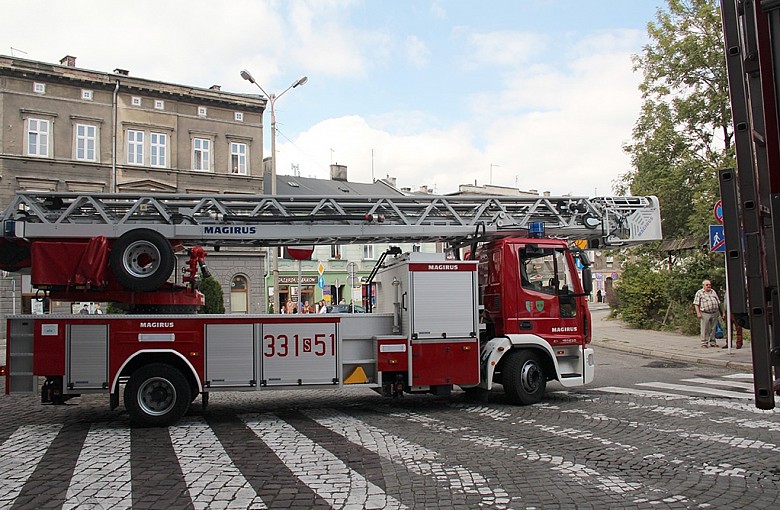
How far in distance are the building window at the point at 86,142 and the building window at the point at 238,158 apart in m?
8.59

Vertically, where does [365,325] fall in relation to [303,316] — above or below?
below

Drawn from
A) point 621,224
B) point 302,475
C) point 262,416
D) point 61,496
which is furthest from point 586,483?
point 621,224

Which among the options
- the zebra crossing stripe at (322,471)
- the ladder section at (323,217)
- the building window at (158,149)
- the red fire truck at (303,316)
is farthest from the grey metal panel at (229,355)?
the building window at (158,149)

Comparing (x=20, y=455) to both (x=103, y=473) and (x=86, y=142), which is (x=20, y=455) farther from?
(x=86, y=142)

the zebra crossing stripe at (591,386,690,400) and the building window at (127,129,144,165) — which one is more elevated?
the building window at (127,129,144,165)

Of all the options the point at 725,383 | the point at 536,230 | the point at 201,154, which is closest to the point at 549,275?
the point at 536,230

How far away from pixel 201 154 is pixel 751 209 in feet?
144

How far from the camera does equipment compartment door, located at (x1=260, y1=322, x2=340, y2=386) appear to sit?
32.3ft

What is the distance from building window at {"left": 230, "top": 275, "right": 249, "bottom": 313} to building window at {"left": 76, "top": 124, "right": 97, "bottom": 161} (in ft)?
37.6

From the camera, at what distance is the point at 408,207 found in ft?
38.3

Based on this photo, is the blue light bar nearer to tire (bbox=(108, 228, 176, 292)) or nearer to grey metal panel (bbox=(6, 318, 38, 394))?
tire (bbox=(108, 228, 176, 292))

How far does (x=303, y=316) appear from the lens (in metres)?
9.98

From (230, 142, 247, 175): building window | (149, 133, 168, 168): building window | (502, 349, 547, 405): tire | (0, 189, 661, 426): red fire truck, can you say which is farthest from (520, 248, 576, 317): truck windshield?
(230, 142, 247, 175): building window

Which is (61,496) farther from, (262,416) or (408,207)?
(408,207)
